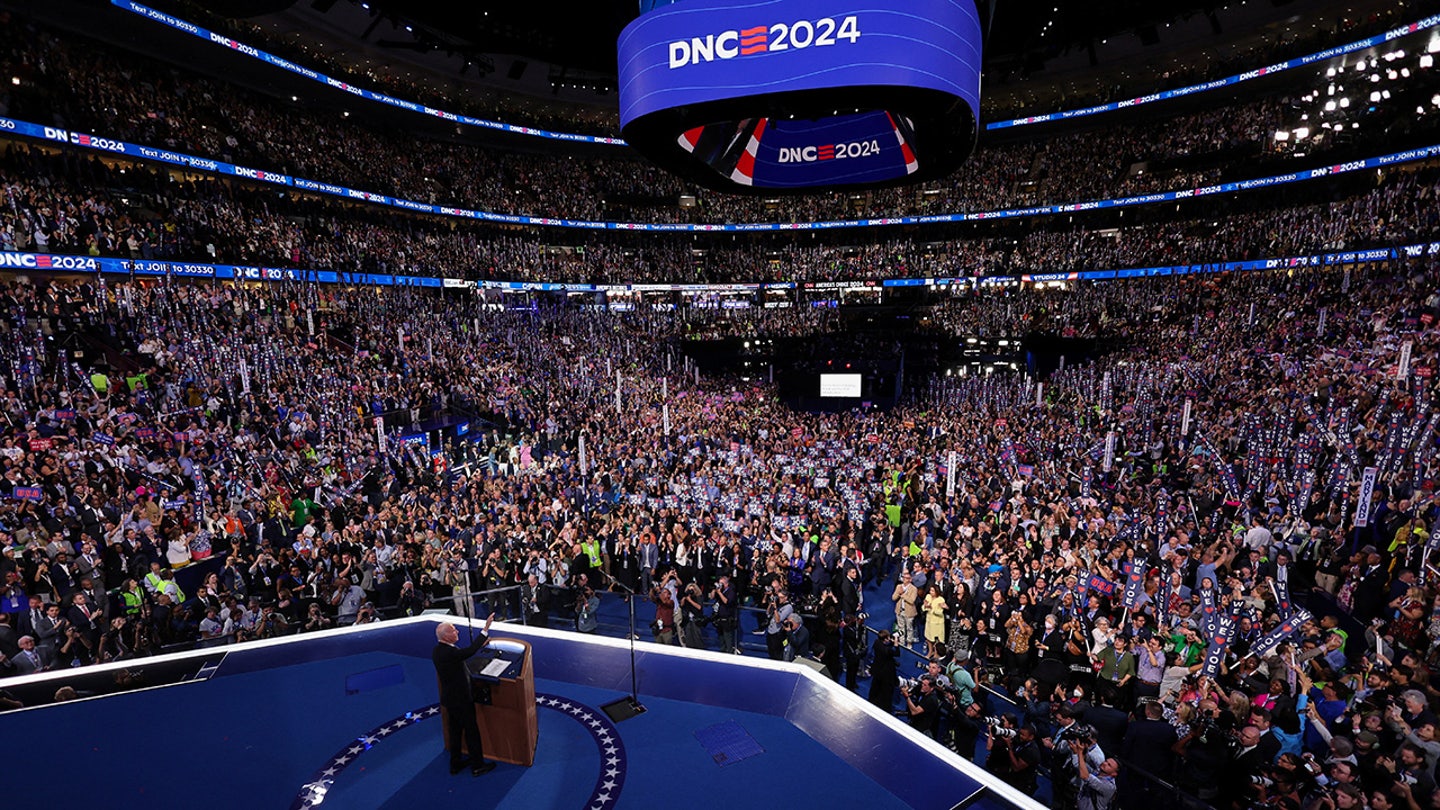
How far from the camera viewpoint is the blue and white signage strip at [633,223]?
22.3 metres

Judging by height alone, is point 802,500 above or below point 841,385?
below

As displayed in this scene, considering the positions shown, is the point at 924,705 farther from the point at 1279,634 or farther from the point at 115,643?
the point at 115,643

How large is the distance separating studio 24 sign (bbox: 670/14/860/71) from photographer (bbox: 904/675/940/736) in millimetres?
6062

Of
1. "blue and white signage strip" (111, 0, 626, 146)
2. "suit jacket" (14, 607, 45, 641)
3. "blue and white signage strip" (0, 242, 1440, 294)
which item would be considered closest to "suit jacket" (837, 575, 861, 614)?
"suit jacket" (14, 607, 45, 641)

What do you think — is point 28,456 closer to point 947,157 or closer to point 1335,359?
point 947,157

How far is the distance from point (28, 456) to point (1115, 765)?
1623 cm

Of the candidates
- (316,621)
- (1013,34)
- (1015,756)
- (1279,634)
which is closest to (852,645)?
(1015,756)

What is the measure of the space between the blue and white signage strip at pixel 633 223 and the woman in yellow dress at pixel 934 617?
1059 inches

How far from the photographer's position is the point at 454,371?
23.8m

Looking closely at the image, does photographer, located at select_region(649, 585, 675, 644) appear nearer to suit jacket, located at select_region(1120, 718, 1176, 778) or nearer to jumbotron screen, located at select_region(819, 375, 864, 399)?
suit jacket, located at select_region(1120, 718, 1176, 778)

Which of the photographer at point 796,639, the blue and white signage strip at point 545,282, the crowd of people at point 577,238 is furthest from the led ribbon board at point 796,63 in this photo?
the crowd of people at point 577,238

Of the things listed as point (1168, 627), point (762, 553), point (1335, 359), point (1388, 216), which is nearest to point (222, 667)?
point (762, 553)

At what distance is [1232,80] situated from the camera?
31672mm

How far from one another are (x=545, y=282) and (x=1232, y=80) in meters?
34.6
